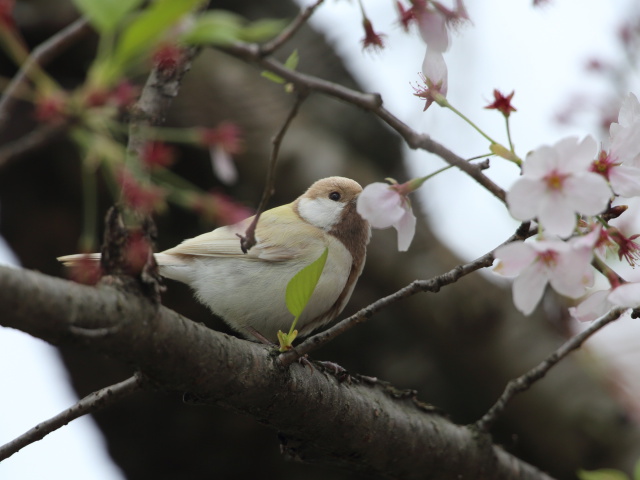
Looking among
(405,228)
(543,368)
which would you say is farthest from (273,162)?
(543,368)

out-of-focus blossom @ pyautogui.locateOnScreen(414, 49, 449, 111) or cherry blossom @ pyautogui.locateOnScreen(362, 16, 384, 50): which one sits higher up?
cherry blossom @ pyautogui.locateOnScreen(362, 16, 384, 50)

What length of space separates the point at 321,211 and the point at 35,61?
2.41 meters

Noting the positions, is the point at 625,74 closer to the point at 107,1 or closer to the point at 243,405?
the point at 243,405

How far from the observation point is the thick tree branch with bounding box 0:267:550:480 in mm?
1304

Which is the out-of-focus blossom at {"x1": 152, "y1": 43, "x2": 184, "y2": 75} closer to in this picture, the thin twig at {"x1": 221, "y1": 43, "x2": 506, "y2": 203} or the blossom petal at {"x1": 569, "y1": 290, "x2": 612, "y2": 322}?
the thin twig at {"x1": 221, "y1": 43, "x2": 506, "y2": 203}

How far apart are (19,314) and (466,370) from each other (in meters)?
3.42

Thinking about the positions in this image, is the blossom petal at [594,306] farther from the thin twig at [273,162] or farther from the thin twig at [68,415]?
the thin twig at [68,415]

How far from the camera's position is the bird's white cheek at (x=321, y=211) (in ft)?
11.7

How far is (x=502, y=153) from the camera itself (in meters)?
Answer: 1.52

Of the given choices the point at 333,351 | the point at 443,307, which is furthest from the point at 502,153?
the point at 333,351

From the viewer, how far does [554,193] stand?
54.4 inches

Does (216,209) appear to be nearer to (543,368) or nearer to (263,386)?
(263,386)

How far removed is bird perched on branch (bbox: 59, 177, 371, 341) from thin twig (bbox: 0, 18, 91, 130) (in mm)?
1691

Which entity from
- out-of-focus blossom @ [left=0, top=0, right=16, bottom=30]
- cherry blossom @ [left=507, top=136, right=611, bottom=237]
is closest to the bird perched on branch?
cherry blossom @ [left=507, top=136, right=611, bottom=237]
